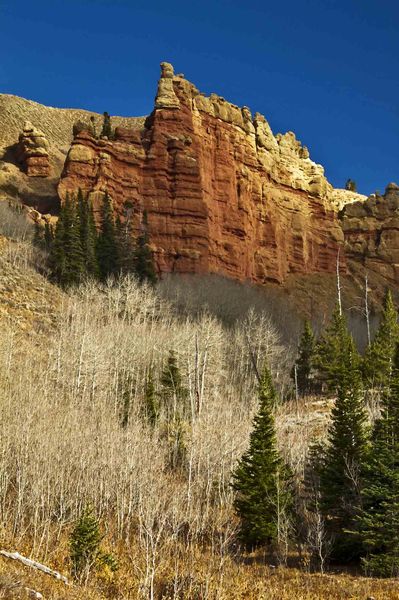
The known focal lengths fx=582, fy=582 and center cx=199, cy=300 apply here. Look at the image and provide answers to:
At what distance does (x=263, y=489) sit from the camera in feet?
90.6

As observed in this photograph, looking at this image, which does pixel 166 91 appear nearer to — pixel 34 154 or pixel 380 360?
pixel 34 154

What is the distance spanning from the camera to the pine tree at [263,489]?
26859 millimetres

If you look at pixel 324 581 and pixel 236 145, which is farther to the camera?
pixel 236 145

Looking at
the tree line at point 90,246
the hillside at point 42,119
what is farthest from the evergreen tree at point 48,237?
the hillside at point 42,119

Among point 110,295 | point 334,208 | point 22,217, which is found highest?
point 334,208

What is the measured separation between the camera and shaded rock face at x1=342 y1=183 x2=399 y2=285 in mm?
111625

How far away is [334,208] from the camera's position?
4690 inches

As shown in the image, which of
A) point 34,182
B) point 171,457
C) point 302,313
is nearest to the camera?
point 171,457

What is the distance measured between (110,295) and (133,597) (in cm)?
4683

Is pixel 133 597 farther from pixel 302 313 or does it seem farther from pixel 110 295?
pixel 302 313

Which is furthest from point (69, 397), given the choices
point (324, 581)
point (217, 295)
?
point (217, 295)

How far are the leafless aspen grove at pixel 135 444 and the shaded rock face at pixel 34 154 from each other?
176 ft

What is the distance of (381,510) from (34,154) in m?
111

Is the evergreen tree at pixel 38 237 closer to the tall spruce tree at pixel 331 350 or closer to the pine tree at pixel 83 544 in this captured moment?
the tall spruce tree at pixel 331 350
